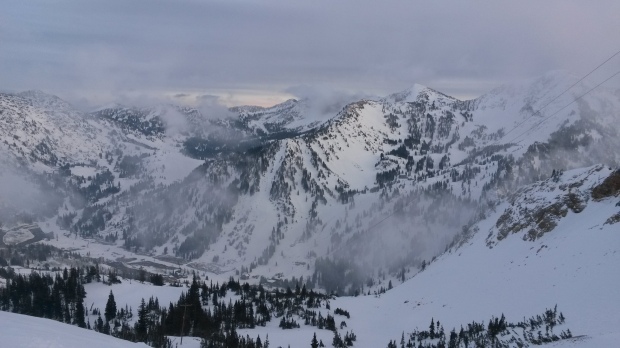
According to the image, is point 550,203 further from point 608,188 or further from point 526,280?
point 526,280

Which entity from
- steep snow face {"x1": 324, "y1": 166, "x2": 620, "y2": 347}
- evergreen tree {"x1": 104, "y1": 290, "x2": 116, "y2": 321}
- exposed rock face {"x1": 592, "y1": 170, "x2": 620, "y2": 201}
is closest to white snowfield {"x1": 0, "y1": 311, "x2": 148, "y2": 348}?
steep snow face {"x1": 324, "y1": 166, "x2": 620, "y2": 347}

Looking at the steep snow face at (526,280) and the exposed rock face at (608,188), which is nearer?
the steep snow face at (526,280)

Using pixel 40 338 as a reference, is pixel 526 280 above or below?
above

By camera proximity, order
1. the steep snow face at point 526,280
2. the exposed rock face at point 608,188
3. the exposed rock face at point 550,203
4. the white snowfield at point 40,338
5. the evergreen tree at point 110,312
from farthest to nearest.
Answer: the evergreen tree at point 110,312
the exposed rock face at point 550,203
the exposed rock face at point 608,188
the steep snow face at point 526,280
the white snowfield at point 40,338

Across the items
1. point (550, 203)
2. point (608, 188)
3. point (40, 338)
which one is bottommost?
point (40, 338)

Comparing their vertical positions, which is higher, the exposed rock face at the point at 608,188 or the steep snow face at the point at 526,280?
the exposed rock face at the point at 608,188

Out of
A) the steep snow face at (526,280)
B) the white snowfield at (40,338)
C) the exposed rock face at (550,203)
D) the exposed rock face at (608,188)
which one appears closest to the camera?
the white snowfield at (40,338)

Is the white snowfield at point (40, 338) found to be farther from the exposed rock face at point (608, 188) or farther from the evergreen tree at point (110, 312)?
the evergreen tree at point (110, 312)

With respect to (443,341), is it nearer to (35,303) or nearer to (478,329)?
(478,329)

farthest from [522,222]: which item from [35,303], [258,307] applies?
[35,303]

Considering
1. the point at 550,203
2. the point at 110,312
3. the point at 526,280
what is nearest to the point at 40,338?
the point at 526,280

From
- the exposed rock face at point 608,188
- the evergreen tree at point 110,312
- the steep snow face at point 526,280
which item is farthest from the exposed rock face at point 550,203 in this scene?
the evergreen tree at point 110,312
